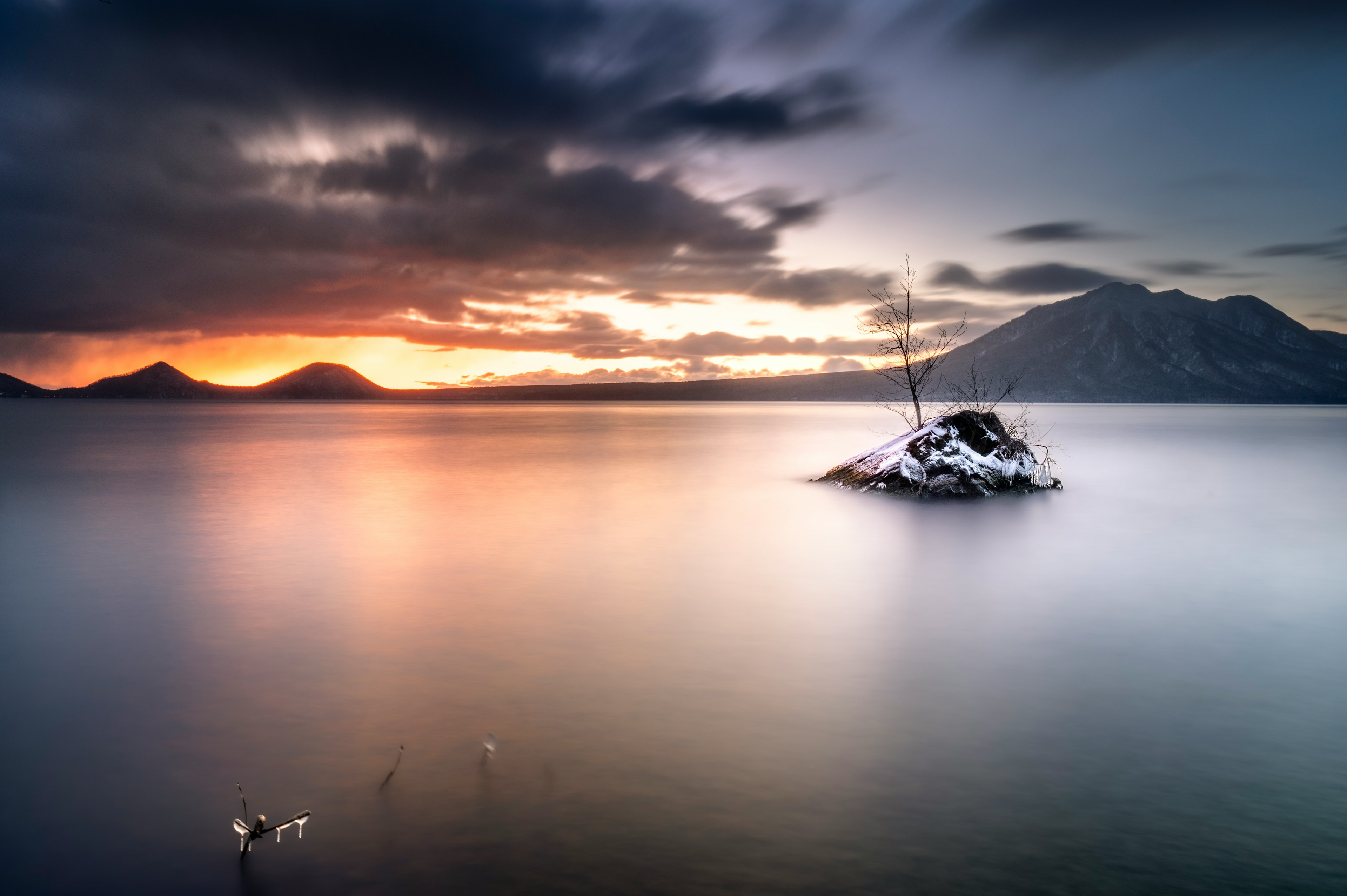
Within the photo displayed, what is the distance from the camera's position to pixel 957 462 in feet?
76.8

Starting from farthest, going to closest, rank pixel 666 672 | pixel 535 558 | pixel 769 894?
pixel 535 558 < pixel 666 672 < pixel 769 894

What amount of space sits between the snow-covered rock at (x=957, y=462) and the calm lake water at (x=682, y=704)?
318 centimetres

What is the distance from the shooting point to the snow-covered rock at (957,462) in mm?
23281

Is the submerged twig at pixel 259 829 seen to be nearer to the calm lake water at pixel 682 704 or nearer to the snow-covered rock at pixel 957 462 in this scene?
the calm lake water at pixel 682 704

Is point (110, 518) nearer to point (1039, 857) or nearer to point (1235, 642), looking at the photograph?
point (1039, 857)

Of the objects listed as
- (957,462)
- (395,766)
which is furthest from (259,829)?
(957,462)

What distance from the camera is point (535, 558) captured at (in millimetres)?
15344

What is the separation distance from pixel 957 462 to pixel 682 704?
1839cm

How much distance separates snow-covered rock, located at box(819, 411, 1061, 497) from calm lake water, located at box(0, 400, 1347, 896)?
3.18m

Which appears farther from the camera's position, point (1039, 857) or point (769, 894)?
point (1039, 857)

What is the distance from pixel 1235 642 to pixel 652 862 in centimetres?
891

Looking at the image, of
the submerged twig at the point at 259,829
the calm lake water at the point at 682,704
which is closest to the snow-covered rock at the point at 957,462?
the calm lake water at the point at 682,704

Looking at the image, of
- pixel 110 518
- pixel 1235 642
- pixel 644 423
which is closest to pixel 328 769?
pixel 1235 642

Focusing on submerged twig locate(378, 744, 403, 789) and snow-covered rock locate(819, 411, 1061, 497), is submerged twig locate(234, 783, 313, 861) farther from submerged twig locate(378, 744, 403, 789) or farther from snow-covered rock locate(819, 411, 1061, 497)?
snow-covered rock locate(819, 411, 1061, 497)
